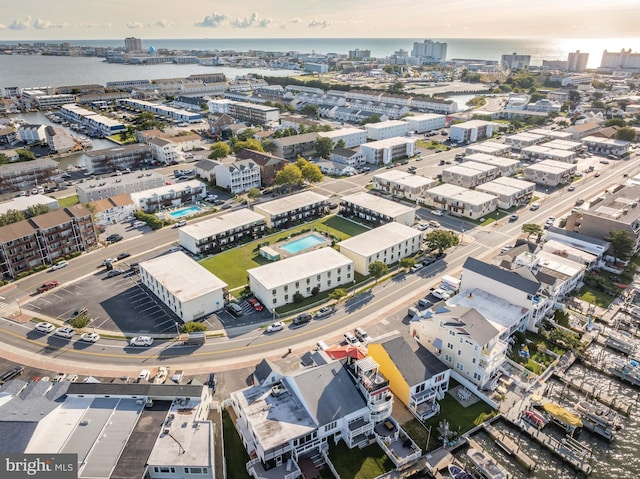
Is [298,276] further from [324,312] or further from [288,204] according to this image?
[288,204]

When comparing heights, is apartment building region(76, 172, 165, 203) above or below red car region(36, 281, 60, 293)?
above

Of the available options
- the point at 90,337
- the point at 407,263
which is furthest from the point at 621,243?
the point at 90,337

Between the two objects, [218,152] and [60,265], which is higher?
[218,152]

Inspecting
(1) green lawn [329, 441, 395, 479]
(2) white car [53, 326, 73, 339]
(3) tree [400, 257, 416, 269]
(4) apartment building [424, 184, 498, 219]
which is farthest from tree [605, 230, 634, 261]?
(2) white car [53, 326, 73, 339]

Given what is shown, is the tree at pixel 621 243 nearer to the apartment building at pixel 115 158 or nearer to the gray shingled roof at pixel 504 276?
the gray shingled roof at pixel 504 276

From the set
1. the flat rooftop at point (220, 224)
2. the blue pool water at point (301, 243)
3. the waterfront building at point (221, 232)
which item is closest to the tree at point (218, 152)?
the flat rooftop at point (220, 224)

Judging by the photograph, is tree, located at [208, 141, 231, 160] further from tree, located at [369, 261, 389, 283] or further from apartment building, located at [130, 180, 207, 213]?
tree, located at [369, 261, 389, 283]

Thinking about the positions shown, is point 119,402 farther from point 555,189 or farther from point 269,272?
point 555,189
